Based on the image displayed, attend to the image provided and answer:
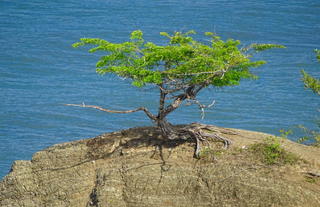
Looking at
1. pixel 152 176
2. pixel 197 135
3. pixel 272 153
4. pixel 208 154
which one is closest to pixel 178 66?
pixel 197 135

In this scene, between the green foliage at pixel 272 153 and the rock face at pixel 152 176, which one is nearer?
the rock face at pixel 152 176

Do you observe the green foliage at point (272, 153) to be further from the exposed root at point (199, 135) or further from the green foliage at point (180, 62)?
the green foliage at point (180, 62)

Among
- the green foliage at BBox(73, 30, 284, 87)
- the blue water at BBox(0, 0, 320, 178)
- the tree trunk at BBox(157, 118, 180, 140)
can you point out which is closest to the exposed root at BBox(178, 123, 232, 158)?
the tree trunk at BBox(157, 118, 180, 140)

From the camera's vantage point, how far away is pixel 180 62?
20.5 m

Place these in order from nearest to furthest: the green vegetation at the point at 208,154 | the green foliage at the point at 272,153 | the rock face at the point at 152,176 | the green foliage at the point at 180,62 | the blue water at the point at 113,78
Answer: the rock face at the point at 152,176, the green foliage at the point at 180,62, the green foliage at the point at 272,153, the green vegetation at the point at 208,154, the blue water at the point at 113,78

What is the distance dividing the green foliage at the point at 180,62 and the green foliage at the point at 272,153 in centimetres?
223

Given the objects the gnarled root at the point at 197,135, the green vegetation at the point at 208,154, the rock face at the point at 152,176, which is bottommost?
the rock face at the point at 152,176

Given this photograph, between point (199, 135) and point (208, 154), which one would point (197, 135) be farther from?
point (208, 154)

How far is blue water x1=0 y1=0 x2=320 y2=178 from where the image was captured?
42.1 metres

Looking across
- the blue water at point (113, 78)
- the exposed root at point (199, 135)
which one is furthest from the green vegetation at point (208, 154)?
the blue water at point (113, 78)

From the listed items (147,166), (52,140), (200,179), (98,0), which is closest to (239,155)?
(200,179)

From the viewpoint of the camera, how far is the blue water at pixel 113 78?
4212 cm

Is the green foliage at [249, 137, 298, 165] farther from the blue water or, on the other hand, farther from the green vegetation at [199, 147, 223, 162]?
the blue water

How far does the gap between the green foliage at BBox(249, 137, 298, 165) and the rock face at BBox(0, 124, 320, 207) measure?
233 millimetres
